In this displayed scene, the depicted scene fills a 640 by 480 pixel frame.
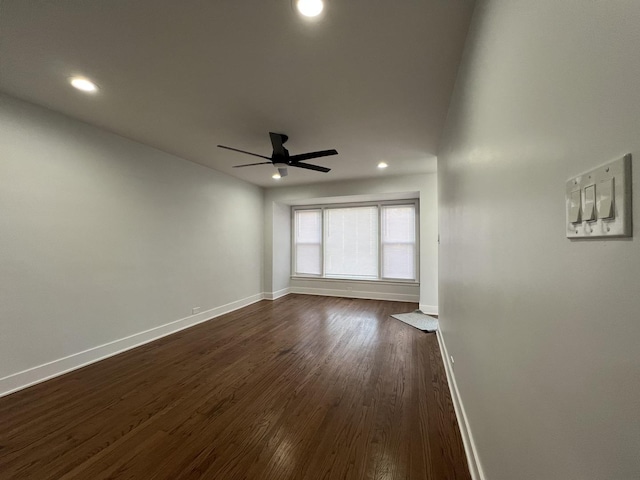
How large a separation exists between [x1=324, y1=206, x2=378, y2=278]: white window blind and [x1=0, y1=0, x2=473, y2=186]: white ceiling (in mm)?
3036

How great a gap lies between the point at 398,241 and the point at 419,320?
6.43 feet

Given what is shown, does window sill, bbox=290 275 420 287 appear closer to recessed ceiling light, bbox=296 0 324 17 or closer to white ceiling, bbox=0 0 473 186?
white ceiling, bbox=0 0 473 186

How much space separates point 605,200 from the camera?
0.46m

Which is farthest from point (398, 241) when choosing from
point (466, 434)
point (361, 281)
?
point (466, 434)

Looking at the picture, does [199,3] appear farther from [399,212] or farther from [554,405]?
[399,212]

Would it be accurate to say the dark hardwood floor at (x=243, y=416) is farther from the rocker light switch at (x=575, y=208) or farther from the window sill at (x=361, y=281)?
the window sill at (x=361, y=281)

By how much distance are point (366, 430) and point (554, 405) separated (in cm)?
150

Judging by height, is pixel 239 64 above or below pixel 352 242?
above

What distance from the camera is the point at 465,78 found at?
A: 1.66m

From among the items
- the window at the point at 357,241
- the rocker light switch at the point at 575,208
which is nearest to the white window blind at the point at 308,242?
the window at the point at 357,241

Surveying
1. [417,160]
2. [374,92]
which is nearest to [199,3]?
[374,92]

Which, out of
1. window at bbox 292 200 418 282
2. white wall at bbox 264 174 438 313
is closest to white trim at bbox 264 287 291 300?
white wall at bbox 264 174 438 313

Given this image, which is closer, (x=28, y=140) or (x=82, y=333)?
(x=28, y=140)

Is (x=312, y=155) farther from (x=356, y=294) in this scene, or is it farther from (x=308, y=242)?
(x=356, y=294)
